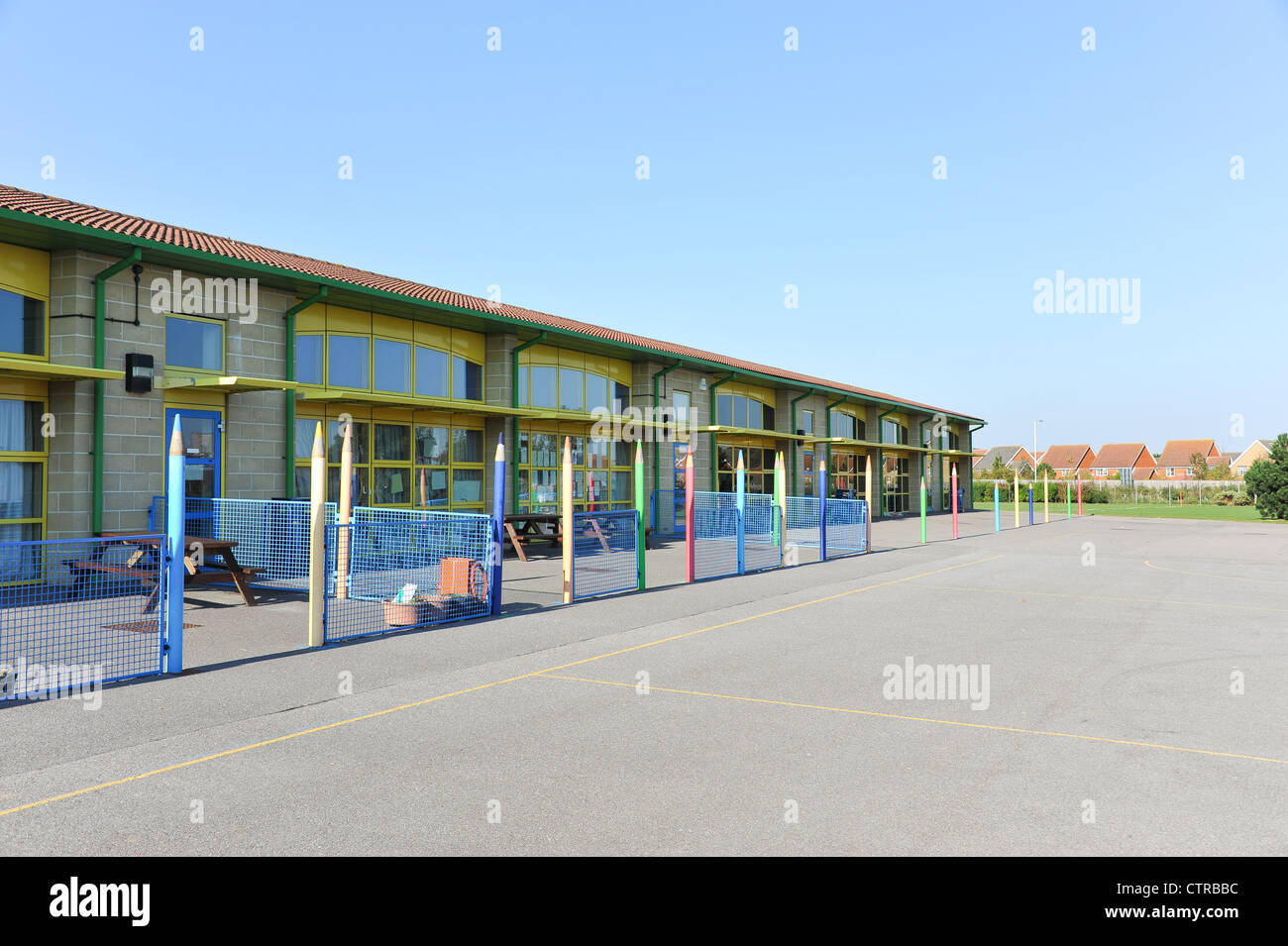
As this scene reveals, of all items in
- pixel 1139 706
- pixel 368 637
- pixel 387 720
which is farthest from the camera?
pixel 368 637

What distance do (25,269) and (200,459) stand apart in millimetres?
3778

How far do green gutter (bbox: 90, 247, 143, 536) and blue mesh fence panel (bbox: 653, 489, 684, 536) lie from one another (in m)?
15.9

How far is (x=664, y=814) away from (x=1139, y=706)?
4.38 meters

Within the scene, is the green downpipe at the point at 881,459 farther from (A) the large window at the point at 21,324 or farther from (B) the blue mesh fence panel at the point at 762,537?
(A) the large window at the point at 21,324

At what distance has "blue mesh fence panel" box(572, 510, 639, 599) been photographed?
563 inches

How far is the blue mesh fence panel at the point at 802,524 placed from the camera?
893 inches

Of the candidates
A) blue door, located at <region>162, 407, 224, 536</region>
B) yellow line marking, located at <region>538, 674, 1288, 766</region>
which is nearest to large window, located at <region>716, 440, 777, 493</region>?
blue door, located at <region>162, 407, 224, 536</region>

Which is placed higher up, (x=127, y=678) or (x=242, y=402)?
(x=242, y=402)

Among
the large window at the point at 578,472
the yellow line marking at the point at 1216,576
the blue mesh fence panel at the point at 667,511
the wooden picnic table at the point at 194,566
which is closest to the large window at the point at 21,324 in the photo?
the wooden picnic table at the point at 194,566

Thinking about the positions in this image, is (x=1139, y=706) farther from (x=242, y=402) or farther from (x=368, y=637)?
(x=242, y=402)

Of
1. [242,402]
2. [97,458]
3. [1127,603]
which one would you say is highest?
[242,402]

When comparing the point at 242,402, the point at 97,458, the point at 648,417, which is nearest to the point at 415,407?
the point at 242,402

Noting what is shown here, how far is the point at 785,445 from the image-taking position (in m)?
34.6

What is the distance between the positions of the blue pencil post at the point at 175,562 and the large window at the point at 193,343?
7.68 m
